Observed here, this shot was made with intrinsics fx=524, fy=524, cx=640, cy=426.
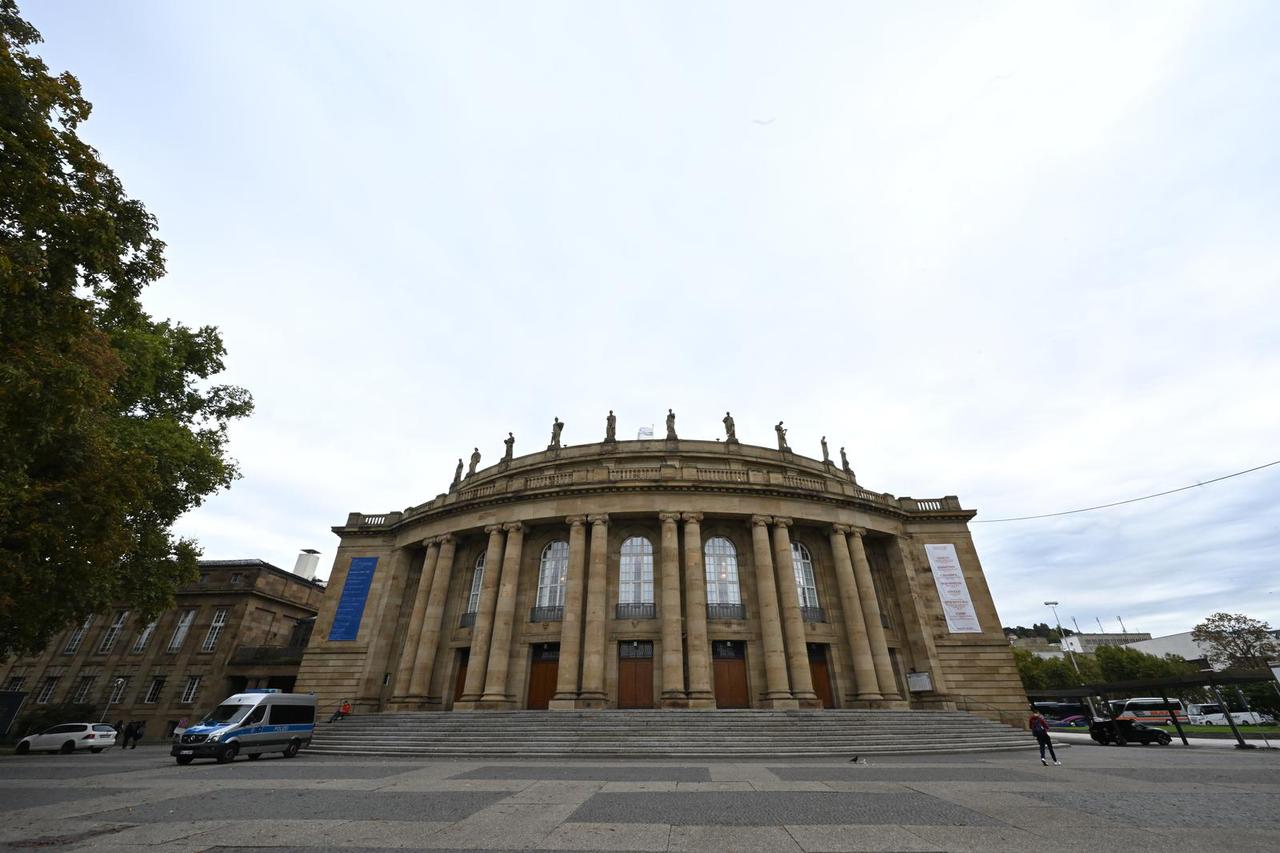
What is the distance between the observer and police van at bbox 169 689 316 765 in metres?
16.3

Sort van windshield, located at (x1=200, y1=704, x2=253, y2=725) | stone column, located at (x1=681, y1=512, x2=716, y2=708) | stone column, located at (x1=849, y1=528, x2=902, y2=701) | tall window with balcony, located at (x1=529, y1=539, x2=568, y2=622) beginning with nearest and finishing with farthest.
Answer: van windshield, located at (x1=200, y1=704, x2=253, y2=725)
stone column, located at (x1=681, y1=512, x2=716, y2=708)
stone column, located at (x1=849, y1=528, x2=902, y2=701)
tall window with balcony, located at (x1=529, y1=539, x2=568, y2=622)

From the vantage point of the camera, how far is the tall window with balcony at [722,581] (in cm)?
2609

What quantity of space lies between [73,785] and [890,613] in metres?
31.7

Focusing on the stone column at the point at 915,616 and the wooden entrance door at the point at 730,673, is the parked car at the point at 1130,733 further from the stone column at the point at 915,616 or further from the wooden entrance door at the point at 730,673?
the wooden entrance door at the point at 730,673

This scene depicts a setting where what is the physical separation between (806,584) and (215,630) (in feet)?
128

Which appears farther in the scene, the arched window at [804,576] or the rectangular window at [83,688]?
the rectangular window at [83,688]

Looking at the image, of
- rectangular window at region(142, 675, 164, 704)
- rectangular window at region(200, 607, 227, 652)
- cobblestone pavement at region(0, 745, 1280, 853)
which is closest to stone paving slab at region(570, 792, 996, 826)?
cobblestone pavement at region(0, 745, 1280, 853)

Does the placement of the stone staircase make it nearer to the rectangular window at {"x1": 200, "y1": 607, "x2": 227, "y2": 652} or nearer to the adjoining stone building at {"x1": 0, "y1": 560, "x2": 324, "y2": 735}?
the adjoining stone building at {"x1": 0, "y1": 560, "x2": 324, "y2": 735}

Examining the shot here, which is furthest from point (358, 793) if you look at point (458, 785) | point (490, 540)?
point (490, 540)

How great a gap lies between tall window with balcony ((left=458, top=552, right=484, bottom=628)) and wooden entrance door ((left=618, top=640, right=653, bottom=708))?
8206 millimetres

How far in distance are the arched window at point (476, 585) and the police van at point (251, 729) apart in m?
9.63

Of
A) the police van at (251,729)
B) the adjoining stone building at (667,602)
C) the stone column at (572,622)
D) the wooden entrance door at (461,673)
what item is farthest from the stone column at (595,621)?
the police van at (251,729)

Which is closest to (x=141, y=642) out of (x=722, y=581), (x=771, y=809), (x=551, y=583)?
(x=551, y=583)

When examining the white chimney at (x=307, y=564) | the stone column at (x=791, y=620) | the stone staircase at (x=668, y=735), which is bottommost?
the stone staircase at (x=668, y=735)
